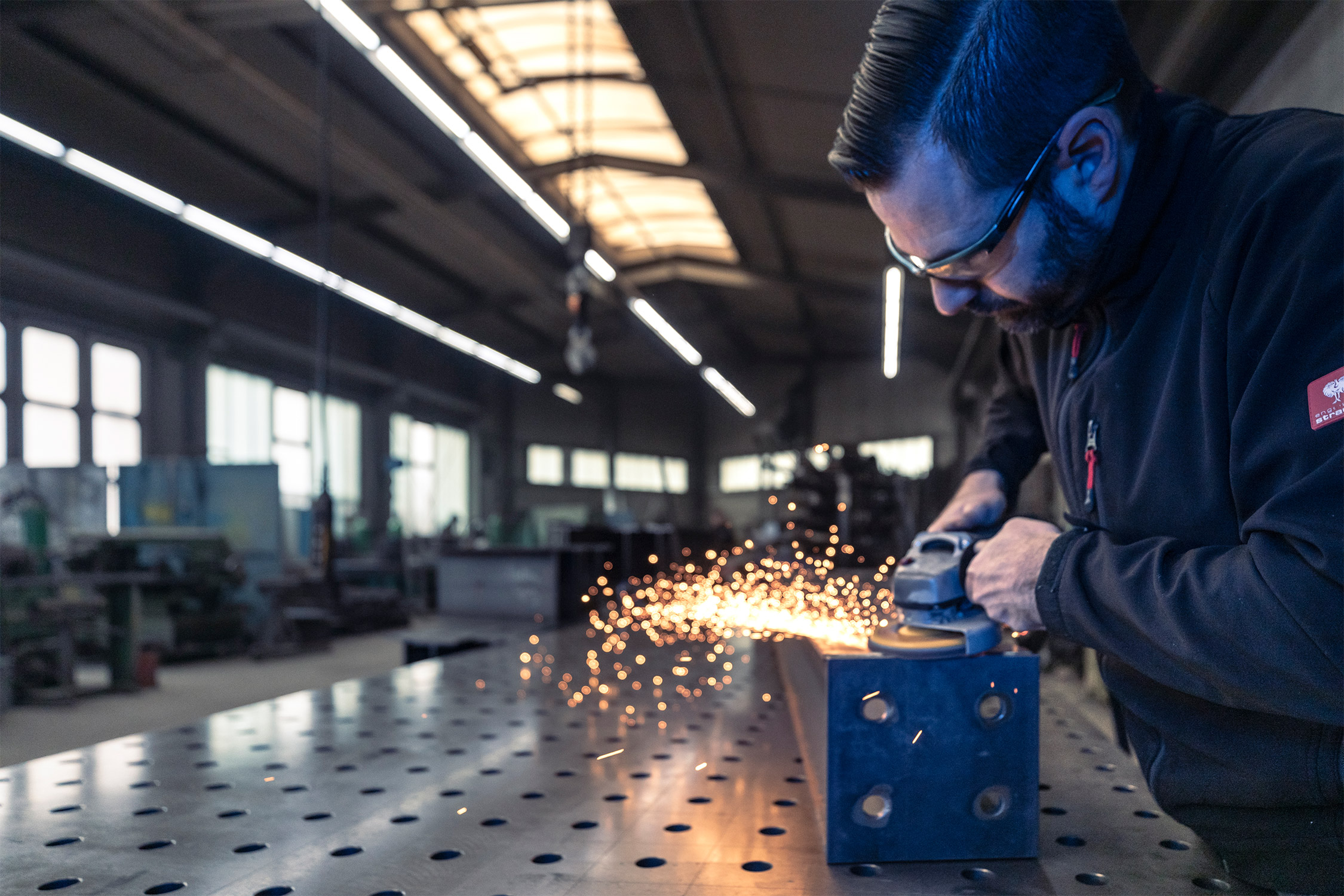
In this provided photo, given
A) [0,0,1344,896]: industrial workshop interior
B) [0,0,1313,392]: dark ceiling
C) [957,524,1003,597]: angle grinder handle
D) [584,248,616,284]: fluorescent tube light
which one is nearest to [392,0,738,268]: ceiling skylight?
[0,0,1344,896]: industrial workshop interior

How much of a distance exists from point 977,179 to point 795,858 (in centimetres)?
75

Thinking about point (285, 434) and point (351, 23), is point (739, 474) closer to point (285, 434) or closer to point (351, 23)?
point (285, 434)

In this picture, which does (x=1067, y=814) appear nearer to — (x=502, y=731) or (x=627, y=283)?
(x=502, y=731)

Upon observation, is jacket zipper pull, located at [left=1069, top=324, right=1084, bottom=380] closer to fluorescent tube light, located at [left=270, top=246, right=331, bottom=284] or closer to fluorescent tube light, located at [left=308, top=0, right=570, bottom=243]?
fluorescent tube light, located at [left=308, top=0, right=570, bottom=243]

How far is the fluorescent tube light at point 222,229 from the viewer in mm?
7117

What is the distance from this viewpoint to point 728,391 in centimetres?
1922

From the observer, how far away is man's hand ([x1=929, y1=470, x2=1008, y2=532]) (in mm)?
1331

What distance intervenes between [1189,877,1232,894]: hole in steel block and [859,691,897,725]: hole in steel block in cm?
33

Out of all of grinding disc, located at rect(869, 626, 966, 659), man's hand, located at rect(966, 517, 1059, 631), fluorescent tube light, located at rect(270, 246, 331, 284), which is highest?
fluorescent tube light, located at rect(270, 246, 331, 284)

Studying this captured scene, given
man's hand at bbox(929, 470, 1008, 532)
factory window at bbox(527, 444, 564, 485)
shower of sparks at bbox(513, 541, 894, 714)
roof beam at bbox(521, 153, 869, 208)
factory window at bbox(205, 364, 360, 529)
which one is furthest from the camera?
factory window at bbox(527, 444, 564, 485)

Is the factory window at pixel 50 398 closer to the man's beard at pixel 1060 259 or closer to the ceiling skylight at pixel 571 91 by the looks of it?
the ceiling skylight at pixel 571 91

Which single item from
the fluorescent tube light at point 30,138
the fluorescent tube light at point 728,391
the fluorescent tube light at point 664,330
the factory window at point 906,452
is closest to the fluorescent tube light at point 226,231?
the fluorescent tube light at point 30,138

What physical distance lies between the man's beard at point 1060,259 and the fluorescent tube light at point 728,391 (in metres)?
16.1

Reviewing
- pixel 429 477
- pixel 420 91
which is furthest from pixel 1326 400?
pixel 429 477
